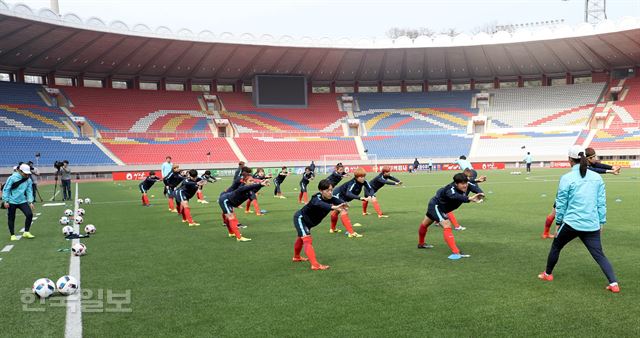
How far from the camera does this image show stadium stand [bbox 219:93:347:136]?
58.9 m

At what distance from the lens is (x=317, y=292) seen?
7379mm

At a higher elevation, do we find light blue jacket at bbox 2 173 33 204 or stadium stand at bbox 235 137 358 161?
stadium stand at bbox 235 137 358 161

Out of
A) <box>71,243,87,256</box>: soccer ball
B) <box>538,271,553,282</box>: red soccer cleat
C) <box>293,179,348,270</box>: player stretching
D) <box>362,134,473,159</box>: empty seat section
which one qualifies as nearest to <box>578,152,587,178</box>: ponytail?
<box>538,271,553,282</box>: red soccer cleat

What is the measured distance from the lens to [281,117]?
61062mm

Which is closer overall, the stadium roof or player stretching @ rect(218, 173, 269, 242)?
player stretching @ rect(218, 173, 269, 242)

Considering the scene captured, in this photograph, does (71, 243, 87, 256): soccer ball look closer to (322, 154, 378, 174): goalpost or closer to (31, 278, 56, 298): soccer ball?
(31, 278, 56, 298): soccer ball

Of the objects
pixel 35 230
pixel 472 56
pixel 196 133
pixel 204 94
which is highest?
pixel 472 56

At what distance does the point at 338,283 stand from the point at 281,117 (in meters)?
54.0

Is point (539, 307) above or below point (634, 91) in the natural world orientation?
below

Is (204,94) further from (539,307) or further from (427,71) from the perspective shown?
(539,307)

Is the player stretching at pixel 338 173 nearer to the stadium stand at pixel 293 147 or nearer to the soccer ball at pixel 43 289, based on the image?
the soccer ball at pixel 43 289

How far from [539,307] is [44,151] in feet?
157

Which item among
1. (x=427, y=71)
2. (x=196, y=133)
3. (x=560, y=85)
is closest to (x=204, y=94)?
(x=196, y=133)

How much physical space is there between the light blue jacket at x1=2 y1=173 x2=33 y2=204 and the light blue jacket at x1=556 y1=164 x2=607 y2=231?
41.5 feet
